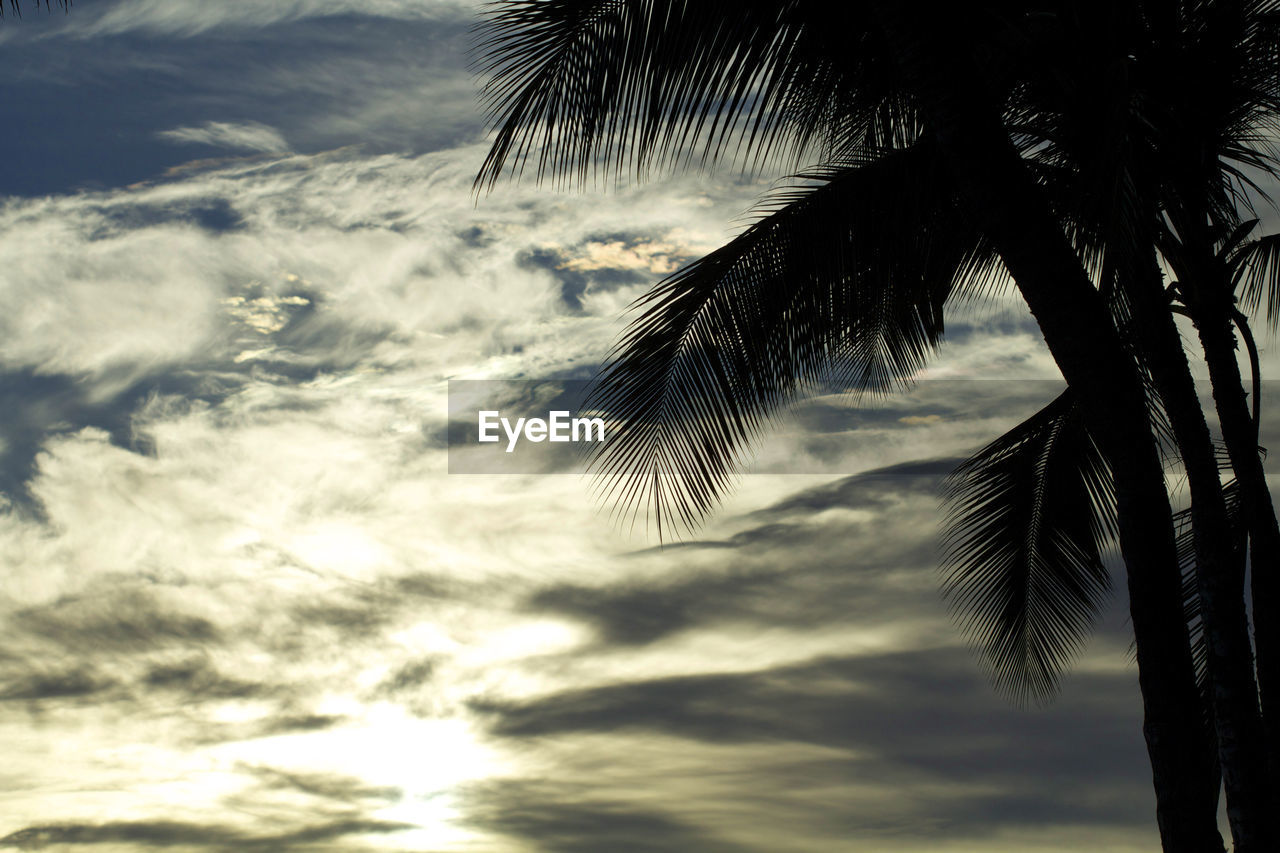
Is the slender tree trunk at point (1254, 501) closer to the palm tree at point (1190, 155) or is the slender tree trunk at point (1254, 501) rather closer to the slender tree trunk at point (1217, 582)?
the palm tree at point (1190, 155)

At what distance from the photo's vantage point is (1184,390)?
6.53m

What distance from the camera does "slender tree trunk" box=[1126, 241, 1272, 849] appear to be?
611 cm

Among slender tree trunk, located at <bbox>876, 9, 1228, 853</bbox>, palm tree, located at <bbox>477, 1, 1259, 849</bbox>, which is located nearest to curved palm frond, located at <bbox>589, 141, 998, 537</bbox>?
palm tree, located at <bbox>477, 1, 1259, 849</bbox>

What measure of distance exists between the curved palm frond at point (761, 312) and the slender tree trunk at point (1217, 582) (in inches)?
63.6

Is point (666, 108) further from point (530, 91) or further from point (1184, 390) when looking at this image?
point (1184, 390)

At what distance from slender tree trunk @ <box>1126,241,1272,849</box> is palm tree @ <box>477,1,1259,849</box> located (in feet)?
3.37

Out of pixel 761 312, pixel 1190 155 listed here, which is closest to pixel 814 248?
pixel 761 312

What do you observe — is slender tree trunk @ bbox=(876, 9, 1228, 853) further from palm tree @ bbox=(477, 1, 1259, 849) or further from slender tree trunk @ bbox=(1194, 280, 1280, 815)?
slender tree trunk @ bbox=(1194, 280, 1280, 815)

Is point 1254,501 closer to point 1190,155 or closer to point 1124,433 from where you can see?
point 1190,155

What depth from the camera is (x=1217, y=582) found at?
6.45m

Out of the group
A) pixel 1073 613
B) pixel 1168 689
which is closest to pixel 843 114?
pixel 1168 689

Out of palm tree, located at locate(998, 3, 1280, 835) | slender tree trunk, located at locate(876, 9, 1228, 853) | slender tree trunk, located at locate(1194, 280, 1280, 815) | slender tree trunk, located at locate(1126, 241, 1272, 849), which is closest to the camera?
slender tree trunk, located at locate(876, 9, 1228, 853)

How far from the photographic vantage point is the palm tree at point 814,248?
4.49m

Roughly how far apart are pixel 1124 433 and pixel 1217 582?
8.89ft
